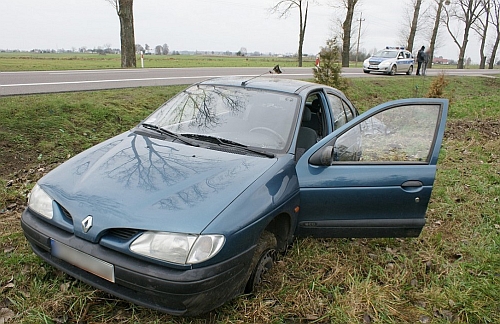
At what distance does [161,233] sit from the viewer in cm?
213

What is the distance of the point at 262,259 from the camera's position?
2.72 m

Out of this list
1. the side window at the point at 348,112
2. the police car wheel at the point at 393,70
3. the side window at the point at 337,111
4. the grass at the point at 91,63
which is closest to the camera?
the side window at the point at 337,111

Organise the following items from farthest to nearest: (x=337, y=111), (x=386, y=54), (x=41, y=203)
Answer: (x=386, y=54), (x=337, y=111), (x=41, y=203)

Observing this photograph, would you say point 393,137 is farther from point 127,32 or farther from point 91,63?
point 91,63

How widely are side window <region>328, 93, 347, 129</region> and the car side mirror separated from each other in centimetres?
108

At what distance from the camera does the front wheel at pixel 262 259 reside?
2.65 meters

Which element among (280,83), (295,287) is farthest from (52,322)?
(280,83)

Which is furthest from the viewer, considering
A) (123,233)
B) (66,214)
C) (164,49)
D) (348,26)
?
(164,49)

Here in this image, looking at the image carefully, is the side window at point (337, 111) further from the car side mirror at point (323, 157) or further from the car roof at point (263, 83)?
the car side mirror at point (323, 157)

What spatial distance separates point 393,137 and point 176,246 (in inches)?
86.4

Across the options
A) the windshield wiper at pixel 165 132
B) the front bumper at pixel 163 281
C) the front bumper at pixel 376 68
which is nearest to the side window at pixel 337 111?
the windshield wiper at pixel 165 132

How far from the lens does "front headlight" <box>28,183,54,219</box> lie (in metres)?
2.47

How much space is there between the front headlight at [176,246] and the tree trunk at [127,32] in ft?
54.5

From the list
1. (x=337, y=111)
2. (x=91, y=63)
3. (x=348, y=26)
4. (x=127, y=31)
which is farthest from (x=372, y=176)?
(x=91, y=63)
